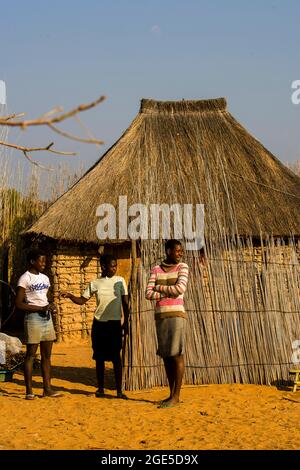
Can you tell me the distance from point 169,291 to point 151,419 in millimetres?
1040

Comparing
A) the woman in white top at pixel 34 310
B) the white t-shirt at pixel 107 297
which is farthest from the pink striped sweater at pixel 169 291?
the woman in white top at pixel 34 310

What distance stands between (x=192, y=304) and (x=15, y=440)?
245cm

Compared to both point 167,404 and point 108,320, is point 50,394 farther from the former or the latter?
point 167,404

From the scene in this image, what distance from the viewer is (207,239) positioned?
7.22 metres

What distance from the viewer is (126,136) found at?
13031mm

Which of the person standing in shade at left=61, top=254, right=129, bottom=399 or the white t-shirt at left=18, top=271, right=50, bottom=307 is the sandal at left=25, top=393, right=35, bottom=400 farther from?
the white t-shirt at left=18, top=271, right=50, bottom=307

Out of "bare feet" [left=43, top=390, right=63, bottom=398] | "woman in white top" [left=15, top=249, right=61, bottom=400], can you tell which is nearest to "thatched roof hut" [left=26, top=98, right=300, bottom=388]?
"bare feet" [left=43, top=390, right=63, bottom=398]

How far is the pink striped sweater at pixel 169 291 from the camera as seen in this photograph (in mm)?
5926

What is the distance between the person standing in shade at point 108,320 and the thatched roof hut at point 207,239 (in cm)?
26

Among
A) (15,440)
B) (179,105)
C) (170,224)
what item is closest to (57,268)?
(170,224)

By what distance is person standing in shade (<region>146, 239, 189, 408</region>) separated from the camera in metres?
5.90

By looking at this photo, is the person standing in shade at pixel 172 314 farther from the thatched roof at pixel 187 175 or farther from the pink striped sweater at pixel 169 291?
the thatched roof at pixel 187 175

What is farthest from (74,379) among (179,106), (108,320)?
(179,106)

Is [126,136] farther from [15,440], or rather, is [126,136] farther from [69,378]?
[15,440]
